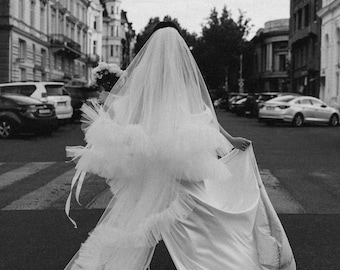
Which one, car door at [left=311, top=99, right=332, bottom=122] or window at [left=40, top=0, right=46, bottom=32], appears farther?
window at [left=40, top=0, right=46, bottom=32]

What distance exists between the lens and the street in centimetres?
537

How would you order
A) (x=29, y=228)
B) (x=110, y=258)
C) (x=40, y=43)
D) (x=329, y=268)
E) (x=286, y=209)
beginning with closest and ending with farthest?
1. (x=110, y=258)
2. (x=329, y=268)
3. (x=29, y=228)
4. (x=286, y=209)
5. (x=40, y=43)

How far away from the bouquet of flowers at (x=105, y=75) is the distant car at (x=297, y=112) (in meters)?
Result: 21.5

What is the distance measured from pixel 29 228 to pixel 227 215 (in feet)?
10.1

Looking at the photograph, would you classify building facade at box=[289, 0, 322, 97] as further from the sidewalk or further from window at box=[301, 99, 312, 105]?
the sidewalk

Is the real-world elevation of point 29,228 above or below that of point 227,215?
below

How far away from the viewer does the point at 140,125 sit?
4.04 metres

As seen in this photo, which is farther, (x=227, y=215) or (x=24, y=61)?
(x=24, y=61)

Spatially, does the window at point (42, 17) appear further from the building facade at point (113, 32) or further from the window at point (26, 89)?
the building facade at point (113, 32)

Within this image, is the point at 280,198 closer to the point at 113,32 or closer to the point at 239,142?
the point at 239,142

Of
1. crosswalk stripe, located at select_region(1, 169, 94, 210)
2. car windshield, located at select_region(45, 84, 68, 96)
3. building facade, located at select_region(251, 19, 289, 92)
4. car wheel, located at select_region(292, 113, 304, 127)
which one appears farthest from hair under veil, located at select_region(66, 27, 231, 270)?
building facade, located at select_region(251, 19, 289, 92)

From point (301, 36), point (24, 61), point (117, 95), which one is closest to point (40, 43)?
point (24, 61)

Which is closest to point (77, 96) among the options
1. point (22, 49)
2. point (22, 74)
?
point (22, 74)

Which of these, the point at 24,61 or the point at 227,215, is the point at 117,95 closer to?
the point at 227,215
